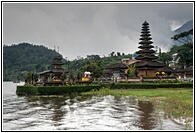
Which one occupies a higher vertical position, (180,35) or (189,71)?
(180,35)

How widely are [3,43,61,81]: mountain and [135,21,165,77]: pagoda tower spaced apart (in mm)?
77023

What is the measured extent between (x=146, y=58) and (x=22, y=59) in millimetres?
121309

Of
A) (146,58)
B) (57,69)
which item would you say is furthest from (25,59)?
(146,58)

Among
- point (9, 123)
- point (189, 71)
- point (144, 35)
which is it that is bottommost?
point (9, 123)

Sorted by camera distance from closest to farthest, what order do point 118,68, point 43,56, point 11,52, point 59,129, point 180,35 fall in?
1. point 59,129
2. point 118,68
3. point 180,35
4. point 11,52
5. point 43,56

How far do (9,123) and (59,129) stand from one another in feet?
12.6

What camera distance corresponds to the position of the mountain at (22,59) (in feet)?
474

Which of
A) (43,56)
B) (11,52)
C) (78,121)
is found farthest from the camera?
(43,56)

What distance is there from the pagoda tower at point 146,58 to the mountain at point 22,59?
253ft

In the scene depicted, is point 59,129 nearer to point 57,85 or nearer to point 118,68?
point 57,85

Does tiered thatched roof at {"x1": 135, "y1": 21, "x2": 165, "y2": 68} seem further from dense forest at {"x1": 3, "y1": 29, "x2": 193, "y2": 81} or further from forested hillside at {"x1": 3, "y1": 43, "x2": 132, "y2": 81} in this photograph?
forested hillside at {"x1": 3, "y1": 43, "x2": 132, "y2": 81}

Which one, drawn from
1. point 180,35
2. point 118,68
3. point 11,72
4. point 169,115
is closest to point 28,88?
point 118,68

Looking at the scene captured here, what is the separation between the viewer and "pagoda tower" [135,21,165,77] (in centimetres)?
4744

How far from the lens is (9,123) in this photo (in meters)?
15.2
